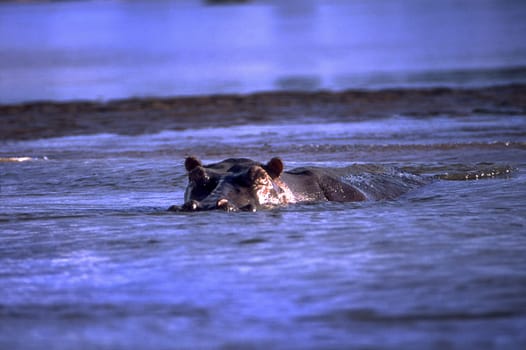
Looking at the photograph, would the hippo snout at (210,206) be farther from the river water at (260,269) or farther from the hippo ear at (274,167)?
the hippo ear at (274,167)

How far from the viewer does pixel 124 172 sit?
1031cm

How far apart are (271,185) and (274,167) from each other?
0.14 m

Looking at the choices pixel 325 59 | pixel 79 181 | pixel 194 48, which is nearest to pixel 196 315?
pixel 79 181

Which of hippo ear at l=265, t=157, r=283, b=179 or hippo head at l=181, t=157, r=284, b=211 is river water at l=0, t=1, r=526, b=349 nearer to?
hippo head at l=181, t=157, r=284, b=211

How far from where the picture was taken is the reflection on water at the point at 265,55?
24281 mm

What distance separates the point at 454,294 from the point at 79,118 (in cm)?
1290

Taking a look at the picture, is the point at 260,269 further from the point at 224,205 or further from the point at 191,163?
the point at 191,163

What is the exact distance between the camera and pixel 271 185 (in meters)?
7.19

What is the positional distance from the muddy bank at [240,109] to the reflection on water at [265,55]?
2.75m

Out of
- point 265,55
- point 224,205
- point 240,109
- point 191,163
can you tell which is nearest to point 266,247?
point 224,205

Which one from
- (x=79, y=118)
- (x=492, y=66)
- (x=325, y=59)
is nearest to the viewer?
(x=79, y=118)

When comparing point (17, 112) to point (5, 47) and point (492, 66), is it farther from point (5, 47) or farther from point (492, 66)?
point (5, 47)

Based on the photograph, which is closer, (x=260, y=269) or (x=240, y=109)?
(x=260, y=269)

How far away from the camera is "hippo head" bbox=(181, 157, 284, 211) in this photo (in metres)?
6.88
